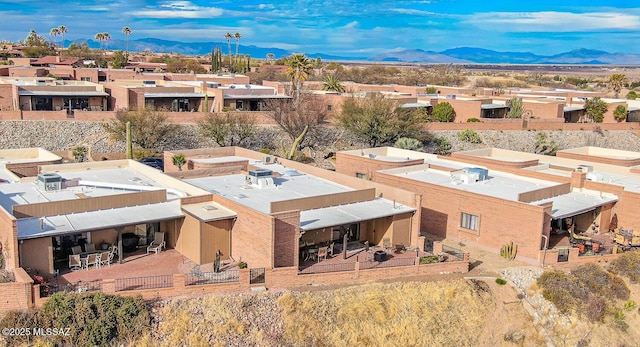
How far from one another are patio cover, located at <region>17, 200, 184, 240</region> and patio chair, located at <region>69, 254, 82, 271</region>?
1.21m

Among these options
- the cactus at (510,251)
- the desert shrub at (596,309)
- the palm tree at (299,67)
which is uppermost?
the palm tree at (299,67)

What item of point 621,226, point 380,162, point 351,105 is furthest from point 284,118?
point 621,226

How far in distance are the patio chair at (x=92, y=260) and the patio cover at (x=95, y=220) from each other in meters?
1.25

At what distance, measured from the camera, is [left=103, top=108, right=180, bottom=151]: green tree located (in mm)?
52219

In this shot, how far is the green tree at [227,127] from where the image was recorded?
55.2 meters

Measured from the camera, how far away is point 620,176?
41219 millimetres

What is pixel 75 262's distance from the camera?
25.5m

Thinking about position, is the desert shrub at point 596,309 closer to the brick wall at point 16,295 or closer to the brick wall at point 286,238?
the brick wall at point 286,238

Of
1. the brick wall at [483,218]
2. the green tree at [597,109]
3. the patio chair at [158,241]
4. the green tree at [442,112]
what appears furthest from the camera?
the green tree at [597,109]

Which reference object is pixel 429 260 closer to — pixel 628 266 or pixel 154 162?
pixel 628 266

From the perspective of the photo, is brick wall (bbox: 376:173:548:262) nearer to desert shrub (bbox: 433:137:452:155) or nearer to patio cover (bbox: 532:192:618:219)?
patio cover (bbox: 532:192:618:219)

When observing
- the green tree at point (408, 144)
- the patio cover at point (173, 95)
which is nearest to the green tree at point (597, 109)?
the green tree at point (408, 144)

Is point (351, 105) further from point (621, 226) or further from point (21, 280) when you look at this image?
point (21, 280)

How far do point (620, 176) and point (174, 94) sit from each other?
42884 mm
